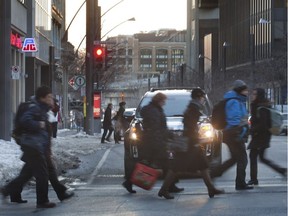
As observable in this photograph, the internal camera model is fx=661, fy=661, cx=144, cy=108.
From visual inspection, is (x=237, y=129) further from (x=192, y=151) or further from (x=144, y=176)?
(x=144, y=176)

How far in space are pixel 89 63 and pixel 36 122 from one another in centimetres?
2422

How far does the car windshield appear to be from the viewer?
14.5 metres

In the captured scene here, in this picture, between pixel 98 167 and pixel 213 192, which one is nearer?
pixel 213 192

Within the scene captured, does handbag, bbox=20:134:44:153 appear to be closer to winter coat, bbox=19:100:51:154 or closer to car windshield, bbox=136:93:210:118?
winter coat, bbox=19:100:51:154

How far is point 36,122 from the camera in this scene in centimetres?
947

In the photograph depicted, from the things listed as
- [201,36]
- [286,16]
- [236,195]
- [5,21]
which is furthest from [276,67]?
[201,36]

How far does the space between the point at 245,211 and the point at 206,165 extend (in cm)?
163

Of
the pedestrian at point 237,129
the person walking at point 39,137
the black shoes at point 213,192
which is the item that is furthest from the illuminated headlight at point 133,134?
the person walking at point 39,137

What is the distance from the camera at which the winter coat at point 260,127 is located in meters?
11.6

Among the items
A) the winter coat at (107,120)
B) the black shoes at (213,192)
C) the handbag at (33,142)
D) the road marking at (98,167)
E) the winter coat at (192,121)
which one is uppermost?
the winter coat at (192,121)

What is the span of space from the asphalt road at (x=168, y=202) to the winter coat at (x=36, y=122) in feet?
3.25

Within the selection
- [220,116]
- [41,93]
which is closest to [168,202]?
[220,116]

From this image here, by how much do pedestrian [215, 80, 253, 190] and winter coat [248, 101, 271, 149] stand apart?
335 millimetres

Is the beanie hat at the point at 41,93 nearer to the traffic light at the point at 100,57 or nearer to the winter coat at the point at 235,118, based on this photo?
the winter coat at the point at 235,118
